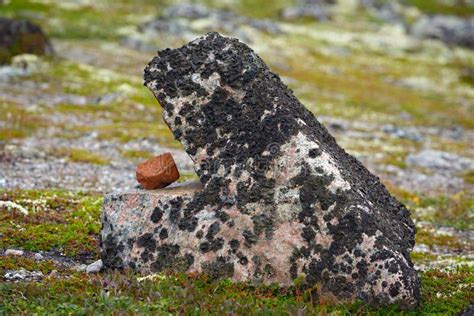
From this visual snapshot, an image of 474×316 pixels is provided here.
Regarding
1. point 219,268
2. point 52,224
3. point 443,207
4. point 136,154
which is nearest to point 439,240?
point 443,207

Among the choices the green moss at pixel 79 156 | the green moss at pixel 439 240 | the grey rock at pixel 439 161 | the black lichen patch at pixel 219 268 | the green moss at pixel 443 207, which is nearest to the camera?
the black lichen patch at pixel 219 268

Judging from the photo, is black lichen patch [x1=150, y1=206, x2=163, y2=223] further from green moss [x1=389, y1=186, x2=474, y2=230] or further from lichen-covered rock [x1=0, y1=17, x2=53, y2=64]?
lichen-covered rock [x1=0, y1=17, x2=53, y2=64]

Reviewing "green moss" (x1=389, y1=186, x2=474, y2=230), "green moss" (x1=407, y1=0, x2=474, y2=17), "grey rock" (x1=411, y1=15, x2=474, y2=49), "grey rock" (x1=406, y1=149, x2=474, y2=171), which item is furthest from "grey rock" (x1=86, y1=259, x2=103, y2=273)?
"green moss" (x1=407, y1=0, x2=474, y2=17)

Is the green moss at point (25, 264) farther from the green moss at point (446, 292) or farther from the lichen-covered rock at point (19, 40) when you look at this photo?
the lichen-covered rock at point (19, 40)

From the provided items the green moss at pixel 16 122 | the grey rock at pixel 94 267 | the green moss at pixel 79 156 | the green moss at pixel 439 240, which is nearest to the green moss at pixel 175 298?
the grey rock at pixel 94 267

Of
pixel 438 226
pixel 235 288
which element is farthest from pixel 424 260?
pixel 235 288

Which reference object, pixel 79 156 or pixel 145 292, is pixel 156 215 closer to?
pixel 145 292
